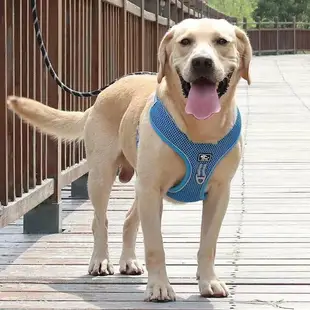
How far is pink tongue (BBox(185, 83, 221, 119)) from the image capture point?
4.16 meters

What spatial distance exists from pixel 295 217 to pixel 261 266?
5.13 ft

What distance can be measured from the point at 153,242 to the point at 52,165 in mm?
1959

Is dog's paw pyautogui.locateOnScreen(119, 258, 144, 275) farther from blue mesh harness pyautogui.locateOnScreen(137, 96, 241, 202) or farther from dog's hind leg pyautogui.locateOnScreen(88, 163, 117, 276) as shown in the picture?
blue mesh harness pyautogui.locateOnScreen(137, 96, 241, 202)

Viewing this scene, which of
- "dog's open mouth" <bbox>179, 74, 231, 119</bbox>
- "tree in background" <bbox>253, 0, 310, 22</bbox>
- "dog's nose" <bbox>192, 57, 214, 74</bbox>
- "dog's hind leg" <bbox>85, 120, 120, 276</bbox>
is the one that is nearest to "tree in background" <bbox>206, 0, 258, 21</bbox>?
"tree in background" <bbox>253, 0, 310, 22</bbox>

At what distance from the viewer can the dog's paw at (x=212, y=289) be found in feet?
14.4

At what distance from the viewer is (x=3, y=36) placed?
486cm

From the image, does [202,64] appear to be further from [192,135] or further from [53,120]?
[53,120]

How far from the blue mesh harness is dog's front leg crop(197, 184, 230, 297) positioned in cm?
11

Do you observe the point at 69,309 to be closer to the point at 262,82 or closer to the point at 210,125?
the point at 210,125

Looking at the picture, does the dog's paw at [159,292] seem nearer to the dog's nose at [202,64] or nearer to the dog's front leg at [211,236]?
the dog's front leg at [211,236]

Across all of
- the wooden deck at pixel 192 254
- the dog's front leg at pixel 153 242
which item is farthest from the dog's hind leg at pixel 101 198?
the dog's front leg at pixel 153 242

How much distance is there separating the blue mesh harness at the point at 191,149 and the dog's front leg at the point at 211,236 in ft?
0.37

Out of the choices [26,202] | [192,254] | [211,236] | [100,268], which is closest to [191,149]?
[211,236]

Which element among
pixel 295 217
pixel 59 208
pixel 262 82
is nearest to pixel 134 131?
pixel 59 208
